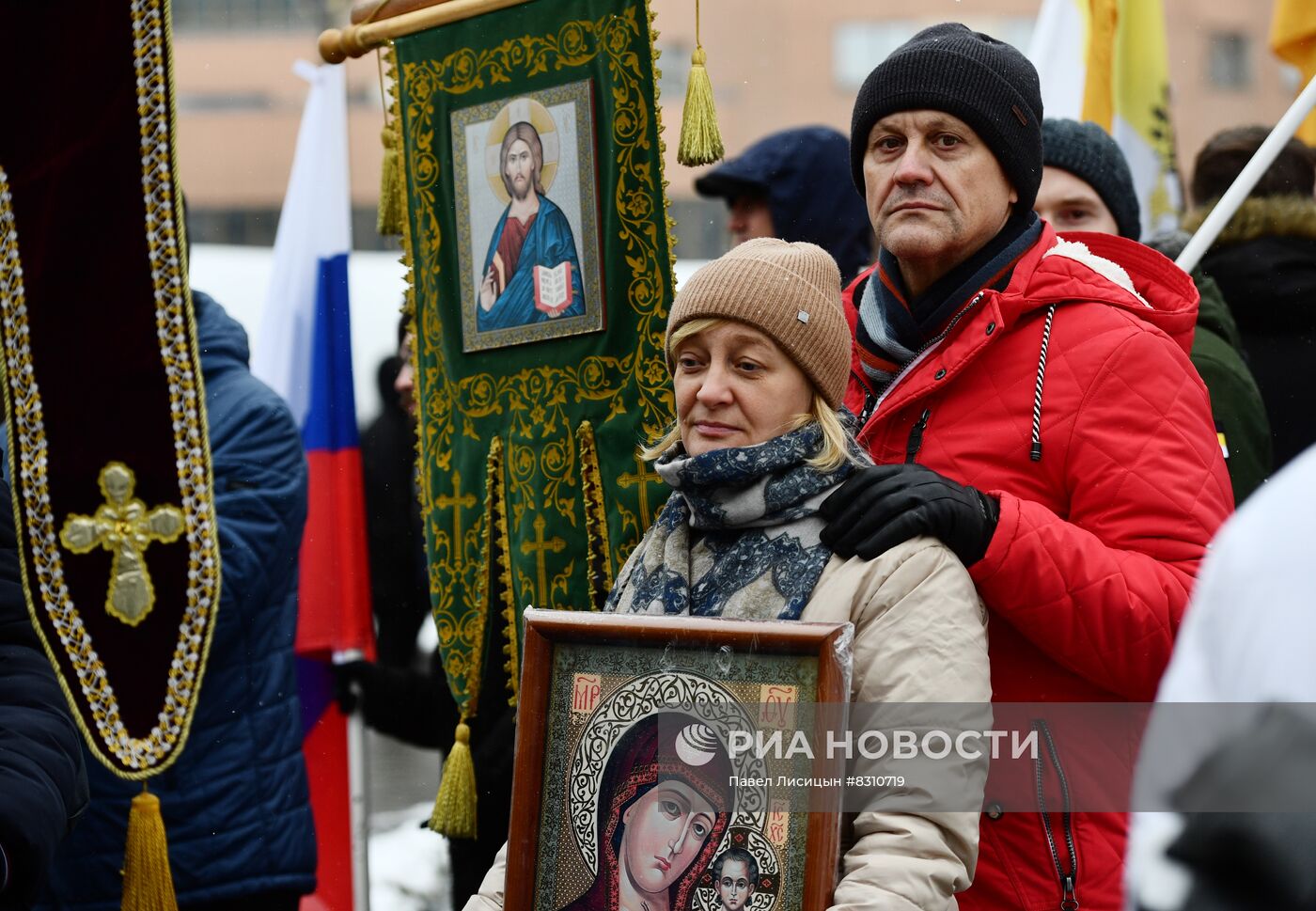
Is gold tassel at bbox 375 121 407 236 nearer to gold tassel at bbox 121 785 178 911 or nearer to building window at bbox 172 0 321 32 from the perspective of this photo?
gold tassel at bbox 121 785 178 911

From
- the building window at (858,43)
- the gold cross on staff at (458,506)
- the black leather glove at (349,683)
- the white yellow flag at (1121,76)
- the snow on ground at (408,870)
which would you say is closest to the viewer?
the gold cross on staff at (458,506)

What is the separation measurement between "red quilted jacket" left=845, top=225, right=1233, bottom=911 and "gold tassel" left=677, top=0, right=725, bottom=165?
2.56 ft

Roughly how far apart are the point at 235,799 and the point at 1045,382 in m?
2.17

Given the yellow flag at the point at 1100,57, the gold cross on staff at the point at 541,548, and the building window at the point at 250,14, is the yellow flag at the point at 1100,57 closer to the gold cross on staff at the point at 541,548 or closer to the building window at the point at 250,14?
the gold cross on staff at the point at 541,548

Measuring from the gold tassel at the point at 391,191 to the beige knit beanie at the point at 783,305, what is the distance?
138cm

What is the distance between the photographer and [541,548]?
3355 millimetres

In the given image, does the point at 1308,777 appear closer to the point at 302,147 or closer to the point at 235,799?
the point at 235,799

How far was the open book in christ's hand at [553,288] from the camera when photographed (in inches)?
131

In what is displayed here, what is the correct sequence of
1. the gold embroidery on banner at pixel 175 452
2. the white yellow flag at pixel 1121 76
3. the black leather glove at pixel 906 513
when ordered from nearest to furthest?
the black leather glove at pixel 906 513, the gold embroidery on banner at pixel 175 452, the white yellow flag at pixel 1121 76

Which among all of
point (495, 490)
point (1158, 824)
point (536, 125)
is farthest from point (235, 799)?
point (1158, 824)

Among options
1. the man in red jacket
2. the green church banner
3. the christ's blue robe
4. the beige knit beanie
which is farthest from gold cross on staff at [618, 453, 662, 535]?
the beige knit beanie

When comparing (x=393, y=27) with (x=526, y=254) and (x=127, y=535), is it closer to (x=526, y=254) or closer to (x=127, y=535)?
(x=526, y=254)

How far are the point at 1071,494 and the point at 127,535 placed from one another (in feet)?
5.52

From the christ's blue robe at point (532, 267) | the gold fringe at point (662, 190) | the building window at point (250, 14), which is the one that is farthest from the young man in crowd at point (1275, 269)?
the building window at point (250, 14)
